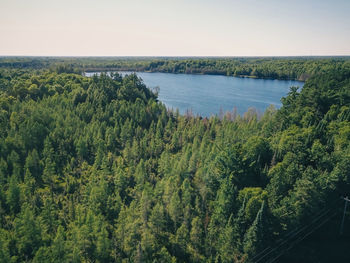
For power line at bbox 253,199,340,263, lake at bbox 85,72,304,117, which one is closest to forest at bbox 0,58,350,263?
power line at bbox 253,199,340,263

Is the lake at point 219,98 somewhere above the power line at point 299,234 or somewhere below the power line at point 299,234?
above

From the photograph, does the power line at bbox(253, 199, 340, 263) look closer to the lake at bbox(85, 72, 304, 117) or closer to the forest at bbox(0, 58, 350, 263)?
the forest at bbox(0, 58, 350, 263)

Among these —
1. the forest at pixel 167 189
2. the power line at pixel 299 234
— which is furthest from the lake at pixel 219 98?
the power line at pixel 299 234

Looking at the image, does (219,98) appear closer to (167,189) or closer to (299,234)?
(167,189)

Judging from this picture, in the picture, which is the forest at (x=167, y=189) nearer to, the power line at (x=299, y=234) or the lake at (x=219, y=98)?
the power line at (x=299, y=234)

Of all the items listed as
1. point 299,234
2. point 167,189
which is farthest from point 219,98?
point 299,234

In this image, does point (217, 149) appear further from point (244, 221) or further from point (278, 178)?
point (244, 221)

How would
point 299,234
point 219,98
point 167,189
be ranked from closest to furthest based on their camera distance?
point 299,234
point 167,189
point 219,98

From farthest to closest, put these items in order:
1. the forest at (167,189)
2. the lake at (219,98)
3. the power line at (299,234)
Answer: the lake at (219,98), the power line at (299,234), the forest at (167,189)
